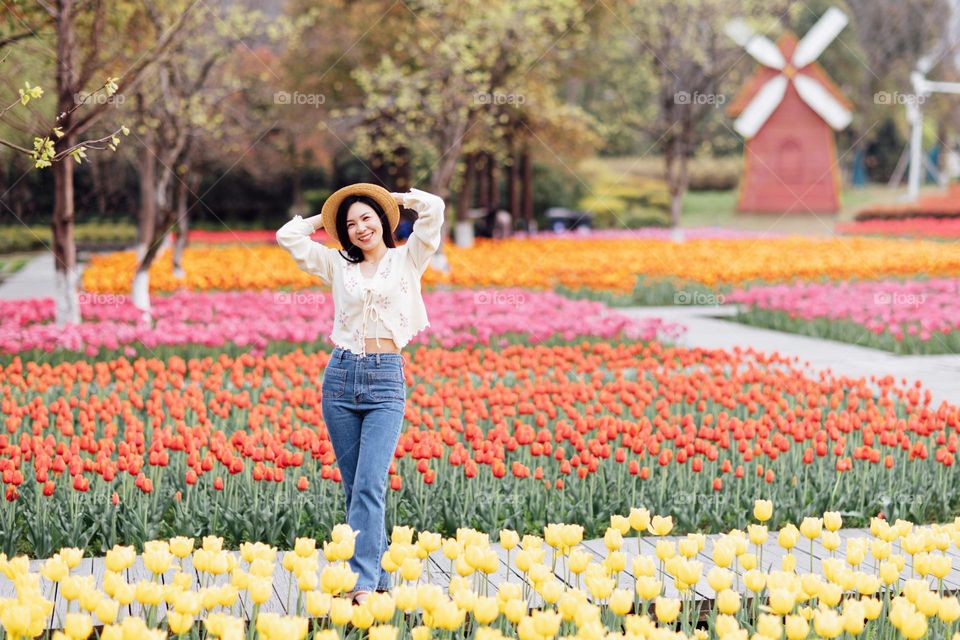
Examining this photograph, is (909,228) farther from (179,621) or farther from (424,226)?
(179,621)

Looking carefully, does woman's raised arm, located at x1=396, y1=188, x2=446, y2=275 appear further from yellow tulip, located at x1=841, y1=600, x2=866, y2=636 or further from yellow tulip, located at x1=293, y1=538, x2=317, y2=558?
yellow tulip, located at x1=841, y1=600, x2=866, y2=636

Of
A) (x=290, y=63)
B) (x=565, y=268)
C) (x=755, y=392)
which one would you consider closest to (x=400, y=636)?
(x=755, y=392)

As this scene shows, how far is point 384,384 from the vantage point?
3840mm

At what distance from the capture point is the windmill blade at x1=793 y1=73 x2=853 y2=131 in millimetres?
35625

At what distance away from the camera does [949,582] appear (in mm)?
4074

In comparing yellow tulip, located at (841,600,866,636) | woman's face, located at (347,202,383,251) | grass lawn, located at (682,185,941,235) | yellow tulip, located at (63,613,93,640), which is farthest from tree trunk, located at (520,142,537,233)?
yellow tulip, located at (63,613,93,640)

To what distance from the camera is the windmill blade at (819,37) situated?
1315 inches

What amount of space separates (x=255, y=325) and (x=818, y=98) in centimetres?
2985

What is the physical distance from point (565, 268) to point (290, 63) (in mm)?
10289

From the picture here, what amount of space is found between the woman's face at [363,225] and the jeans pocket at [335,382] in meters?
0.46

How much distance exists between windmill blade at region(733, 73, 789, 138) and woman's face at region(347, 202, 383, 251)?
111 feet

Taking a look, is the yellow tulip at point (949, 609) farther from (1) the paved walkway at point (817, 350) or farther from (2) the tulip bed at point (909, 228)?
→ (2) the tulip bed at point (909, 228)

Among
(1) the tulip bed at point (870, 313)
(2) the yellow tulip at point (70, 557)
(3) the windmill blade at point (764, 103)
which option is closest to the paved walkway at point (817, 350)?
(1) the tulip bed at point (870, 313)

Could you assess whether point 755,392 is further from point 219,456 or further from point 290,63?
point 290,63
